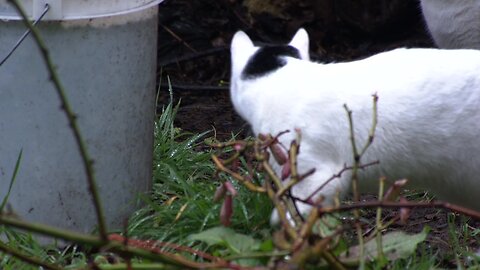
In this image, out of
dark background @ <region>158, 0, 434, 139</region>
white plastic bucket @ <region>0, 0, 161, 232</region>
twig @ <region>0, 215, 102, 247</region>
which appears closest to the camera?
twig @ <region>0, 215, 102, 247</region>

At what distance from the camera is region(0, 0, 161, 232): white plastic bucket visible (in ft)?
10.6

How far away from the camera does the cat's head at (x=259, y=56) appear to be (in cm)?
311

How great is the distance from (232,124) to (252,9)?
120cm

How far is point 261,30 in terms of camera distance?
6.07 metres

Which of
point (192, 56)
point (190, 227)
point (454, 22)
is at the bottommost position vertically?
point (192, 56)

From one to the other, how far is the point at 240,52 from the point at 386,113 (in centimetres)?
54

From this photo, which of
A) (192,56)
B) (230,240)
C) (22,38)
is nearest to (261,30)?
(192,56)

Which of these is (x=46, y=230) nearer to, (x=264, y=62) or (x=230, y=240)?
(x=230, y=240)

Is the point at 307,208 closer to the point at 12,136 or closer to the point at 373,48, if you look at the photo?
the point at 12,136

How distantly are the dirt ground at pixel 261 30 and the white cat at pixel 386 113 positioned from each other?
2.55 metres

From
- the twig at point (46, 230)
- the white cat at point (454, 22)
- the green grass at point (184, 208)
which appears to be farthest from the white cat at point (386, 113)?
the white cat at point (454, 22)

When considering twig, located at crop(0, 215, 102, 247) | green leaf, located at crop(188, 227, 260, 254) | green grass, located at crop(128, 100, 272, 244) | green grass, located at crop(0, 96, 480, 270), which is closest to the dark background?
green grass, located at crop(128, 100, 272, 244)

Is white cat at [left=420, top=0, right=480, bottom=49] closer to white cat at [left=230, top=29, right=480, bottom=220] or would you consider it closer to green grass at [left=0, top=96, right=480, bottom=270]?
green grass at [left=0, top=96, right=480, bottom=270]

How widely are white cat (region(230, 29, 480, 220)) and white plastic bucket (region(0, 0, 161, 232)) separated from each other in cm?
56
